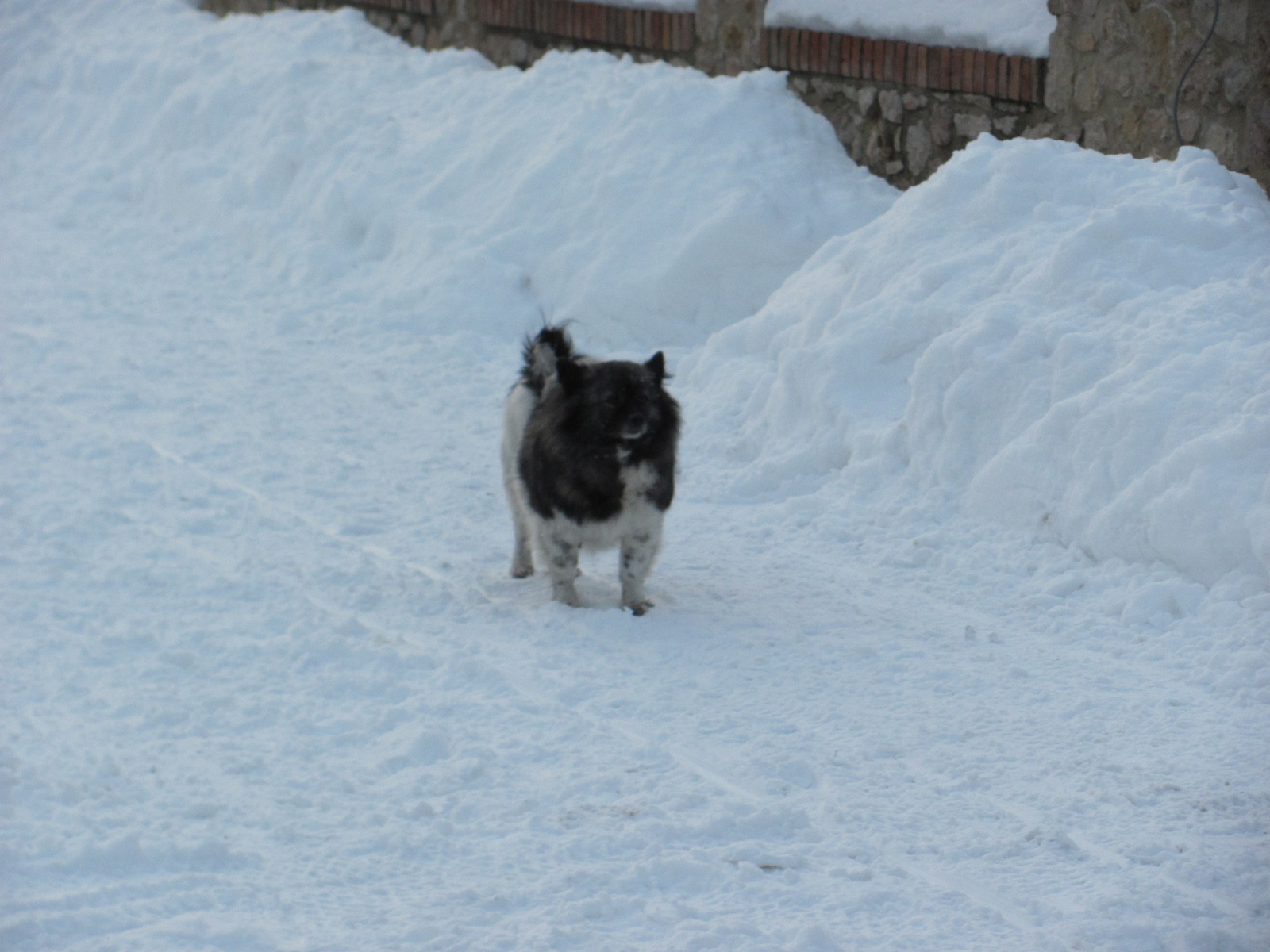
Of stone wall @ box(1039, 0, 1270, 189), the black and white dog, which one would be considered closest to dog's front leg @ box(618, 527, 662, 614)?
the black and white dog

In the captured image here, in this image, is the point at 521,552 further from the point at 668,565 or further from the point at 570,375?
the point at 570,375

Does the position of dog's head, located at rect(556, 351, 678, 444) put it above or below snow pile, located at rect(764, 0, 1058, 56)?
below

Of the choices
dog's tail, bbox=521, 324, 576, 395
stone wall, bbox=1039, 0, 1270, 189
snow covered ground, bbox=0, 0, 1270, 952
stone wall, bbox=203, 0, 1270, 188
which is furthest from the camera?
stone wall, bbox=203, 0, 1270, 188

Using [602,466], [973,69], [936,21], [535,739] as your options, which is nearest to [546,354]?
[602,466]

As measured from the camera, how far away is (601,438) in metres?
5.68

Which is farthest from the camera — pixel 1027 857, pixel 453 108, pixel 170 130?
pixel 170 130

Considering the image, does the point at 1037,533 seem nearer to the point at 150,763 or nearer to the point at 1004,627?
the point at 1004,627

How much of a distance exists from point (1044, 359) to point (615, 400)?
230cm

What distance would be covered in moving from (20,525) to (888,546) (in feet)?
12.6

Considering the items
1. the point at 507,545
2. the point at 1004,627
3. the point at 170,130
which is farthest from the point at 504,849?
the point at 170,130

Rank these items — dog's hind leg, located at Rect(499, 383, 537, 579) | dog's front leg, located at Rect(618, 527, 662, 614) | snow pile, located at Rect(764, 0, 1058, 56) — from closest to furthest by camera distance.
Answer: dog's front leg, located at Rect(618, 527, 662, 614)
dog's hind leg, located at Rect(499, 383, 537, 579)
snow pile, located at Rect(764, 0, 1058, 56)

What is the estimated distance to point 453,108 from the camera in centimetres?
1201

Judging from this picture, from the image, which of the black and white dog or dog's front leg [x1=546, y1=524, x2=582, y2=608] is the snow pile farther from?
dog's front leg [x1=546, y1=524, x2=582, y2=608]

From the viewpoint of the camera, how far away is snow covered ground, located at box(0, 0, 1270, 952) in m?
3.85
